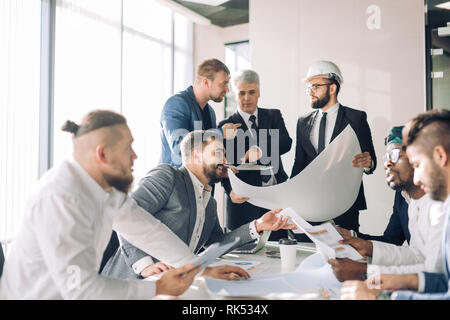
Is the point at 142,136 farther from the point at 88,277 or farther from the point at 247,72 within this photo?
the point at 88,277

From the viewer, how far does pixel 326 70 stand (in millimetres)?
2619

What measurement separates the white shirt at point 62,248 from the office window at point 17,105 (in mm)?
2205

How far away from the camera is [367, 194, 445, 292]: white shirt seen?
1.24 metres

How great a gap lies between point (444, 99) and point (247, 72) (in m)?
1.38

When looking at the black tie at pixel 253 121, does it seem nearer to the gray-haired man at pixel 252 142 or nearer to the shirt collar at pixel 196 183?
the gray-haired man at pixel 252 142

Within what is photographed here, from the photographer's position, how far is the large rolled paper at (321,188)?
183 cm

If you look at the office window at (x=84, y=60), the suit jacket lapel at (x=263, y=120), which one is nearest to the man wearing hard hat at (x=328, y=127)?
the suit jacket lapel at (x=263, y=120)

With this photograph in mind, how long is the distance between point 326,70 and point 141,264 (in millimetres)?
1852

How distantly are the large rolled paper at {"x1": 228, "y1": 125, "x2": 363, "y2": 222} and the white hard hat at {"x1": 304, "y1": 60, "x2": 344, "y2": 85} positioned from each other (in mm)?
458

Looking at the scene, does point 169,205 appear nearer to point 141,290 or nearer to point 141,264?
point 141,264

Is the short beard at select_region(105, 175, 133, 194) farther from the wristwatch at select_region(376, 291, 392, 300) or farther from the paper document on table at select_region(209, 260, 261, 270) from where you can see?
the wristwatch at select_region(376, 291, 392, 300)

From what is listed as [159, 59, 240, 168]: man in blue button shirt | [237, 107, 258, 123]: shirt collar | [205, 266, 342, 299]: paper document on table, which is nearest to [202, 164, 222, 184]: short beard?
[159, 59, 240, 168]: man in blue button shirt

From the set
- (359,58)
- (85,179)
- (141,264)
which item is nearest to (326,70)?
(359,58)

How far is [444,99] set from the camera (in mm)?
2592
